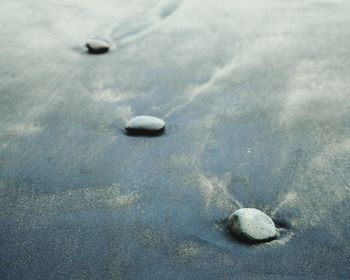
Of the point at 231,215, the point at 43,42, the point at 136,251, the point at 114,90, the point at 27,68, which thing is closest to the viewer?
the point at 136,251

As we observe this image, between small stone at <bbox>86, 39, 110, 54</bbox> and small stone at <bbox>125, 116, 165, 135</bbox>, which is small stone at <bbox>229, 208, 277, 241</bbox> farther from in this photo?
small stone at <bbox>86, 39, 110, 54</bbox>

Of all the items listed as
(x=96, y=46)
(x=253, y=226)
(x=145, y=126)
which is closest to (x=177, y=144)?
(x=145, y=126)

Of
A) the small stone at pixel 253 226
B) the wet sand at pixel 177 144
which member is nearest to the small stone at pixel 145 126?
the wet sand at pixel 177 144

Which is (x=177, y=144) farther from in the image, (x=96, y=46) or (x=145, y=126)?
(x=96, y=46)

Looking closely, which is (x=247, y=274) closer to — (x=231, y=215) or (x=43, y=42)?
(x=231, y=215)

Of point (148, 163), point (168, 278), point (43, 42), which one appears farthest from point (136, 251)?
point (43, 42)

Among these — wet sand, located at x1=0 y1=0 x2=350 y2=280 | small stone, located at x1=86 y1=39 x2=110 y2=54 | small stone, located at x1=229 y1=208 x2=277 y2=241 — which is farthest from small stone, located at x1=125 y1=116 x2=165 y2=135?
small stone, located at x1=86 y1=39 x2=110 y2=54
